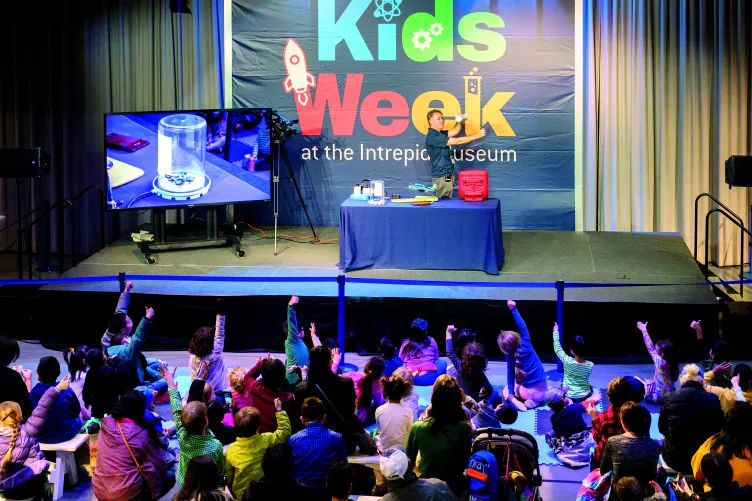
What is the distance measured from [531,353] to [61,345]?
4.40m

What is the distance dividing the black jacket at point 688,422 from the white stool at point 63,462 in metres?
3.34

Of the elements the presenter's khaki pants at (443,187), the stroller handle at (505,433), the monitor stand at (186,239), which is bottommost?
the stroller handle at (505,433)

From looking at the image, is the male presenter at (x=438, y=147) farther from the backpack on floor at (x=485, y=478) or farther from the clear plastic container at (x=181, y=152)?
the backpack on floor at (x=485, y=478)

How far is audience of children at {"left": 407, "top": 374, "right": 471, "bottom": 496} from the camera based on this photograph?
15.4 ft

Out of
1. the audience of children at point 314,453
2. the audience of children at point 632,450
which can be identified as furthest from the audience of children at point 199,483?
the audience of children at point 632,450

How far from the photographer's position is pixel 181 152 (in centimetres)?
1005

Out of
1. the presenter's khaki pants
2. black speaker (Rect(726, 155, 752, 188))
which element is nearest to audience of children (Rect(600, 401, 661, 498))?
black speaker (Rect(726, 155, 752, 188))

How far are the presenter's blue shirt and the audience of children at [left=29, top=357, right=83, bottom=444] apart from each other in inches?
223

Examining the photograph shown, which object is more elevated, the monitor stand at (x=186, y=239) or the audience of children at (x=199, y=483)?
the monitor stand at (x=186, y=239)

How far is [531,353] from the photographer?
6844 mm

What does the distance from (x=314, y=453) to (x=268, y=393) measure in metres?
1.02

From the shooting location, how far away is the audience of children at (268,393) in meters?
5.55

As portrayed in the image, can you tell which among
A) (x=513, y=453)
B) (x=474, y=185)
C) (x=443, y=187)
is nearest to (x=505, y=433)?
(x=513, y=453)

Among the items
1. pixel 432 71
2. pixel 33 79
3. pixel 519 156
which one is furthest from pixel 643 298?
pixel 33 79
